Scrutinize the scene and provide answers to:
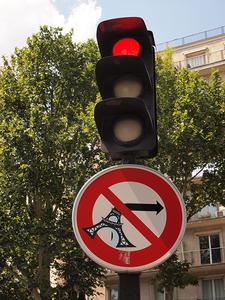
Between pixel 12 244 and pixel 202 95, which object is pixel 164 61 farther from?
pixel 12 244

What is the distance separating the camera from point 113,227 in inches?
103

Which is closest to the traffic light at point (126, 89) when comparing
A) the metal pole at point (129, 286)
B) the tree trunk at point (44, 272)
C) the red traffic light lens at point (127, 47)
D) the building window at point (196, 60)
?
the red traffic light lens at point (127, 47)

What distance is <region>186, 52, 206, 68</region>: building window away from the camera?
33.3 m

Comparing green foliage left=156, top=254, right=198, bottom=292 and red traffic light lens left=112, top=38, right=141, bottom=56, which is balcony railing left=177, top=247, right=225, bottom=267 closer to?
green foliage left=156, top=254, right=198, bottom=292

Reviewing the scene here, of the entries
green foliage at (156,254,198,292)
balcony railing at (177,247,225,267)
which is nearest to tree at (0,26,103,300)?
green foliage at (156,254,198,292)

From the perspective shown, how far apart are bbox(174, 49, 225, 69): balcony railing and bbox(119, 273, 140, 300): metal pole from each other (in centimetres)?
3037

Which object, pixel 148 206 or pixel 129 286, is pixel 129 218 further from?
pixel 129 286

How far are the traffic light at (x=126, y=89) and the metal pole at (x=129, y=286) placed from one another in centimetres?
65

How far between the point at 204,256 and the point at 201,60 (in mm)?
13044

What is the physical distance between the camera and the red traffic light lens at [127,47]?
296 cm

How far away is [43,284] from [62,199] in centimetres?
349

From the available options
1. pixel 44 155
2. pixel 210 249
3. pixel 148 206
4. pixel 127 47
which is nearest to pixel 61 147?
pixel 44 155

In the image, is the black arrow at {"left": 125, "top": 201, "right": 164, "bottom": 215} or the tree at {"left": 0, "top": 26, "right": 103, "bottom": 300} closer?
the black arrow at {"left": 125, "top": 201, "right": 164, "bottom": 215}

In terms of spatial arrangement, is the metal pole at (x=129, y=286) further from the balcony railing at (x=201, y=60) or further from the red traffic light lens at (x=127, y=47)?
the balcony railing at (x=201, y=60)
